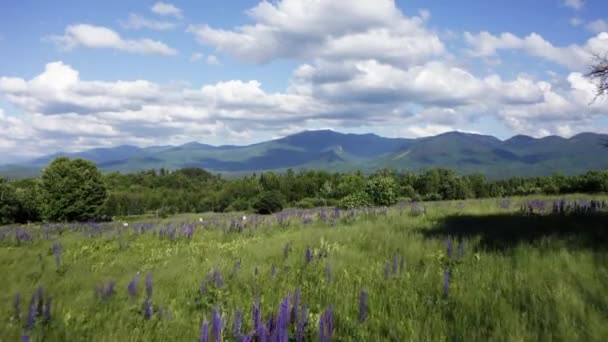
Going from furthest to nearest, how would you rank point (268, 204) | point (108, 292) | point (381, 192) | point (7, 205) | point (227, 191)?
point (227, 191) → point (7, 205) → point (268, 204) → point (381, 192) → point (108, 292)

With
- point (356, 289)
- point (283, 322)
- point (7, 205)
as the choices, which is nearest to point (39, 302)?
point (283, 322)

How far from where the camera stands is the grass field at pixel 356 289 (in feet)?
10.8

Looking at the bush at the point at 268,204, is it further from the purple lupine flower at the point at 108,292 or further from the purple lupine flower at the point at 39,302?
the purple lupine flower at the point at 39,302

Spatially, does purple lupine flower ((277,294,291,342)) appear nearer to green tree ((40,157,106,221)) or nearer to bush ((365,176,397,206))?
bush ((365,176,397,206))

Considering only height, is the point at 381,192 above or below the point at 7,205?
above

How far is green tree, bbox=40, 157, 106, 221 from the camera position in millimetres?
49281

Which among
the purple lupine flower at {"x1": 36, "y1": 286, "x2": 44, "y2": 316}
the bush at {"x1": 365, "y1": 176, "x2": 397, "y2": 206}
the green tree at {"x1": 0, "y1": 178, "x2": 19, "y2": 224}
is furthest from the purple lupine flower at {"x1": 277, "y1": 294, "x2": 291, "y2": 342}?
the green tree at {"x1": 0, "y1": 178, "x2": 19, "y2": 224}

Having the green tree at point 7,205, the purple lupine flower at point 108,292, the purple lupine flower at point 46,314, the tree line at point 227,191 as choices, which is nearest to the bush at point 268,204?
the tree line at point 227,191

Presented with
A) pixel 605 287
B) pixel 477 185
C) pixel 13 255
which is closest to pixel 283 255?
pixel 605 287

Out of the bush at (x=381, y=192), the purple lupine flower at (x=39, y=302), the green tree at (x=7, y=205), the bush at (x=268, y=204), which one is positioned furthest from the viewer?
the green tree at (x=7, y=205)

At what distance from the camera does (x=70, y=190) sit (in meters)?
50.4

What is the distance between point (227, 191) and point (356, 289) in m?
115

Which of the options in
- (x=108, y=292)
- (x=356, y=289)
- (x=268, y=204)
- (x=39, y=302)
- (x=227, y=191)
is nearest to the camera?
(x=39, y=302)

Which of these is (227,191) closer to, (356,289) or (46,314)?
(356,289)
